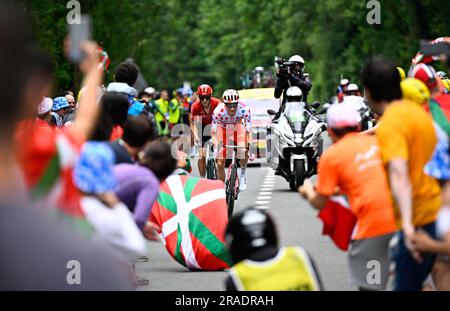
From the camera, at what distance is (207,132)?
2105cm

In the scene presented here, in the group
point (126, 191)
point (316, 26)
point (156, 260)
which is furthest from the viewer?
point (316, 26)

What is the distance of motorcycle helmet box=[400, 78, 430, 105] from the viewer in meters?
8.15

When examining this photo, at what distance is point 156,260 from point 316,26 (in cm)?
6513

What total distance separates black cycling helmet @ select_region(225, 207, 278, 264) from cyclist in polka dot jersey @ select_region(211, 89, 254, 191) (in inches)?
532

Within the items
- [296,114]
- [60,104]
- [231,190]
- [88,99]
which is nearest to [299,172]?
[296,114]

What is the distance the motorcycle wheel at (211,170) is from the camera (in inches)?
783

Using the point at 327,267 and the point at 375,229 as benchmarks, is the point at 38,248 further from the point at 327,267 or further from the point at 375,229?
the point at 327,267

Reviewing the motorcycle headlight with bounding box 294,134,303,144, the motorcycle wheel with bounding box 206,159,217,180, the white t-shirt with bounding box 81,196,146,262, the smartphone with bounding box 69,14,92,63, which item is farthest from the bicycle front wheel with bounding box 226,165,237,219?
the smartphone with bounding box 69,14,92,63

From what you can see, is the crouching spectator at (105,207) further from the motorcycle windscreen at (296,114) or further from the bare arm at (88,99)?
the motorcycle windscreen at (296,114)

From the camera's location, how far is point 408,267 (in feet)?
23.9

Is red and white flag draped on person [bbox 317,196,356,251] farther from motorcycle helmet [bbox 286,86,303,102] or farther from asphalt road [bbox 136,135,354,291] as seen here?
motorcycle helmet [bbox 286,86,303,102]

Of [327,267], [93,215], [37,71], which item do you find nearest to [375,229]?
[93,215]

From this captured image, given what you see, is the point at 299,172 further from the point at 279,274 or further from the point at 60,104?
the point at 279,274

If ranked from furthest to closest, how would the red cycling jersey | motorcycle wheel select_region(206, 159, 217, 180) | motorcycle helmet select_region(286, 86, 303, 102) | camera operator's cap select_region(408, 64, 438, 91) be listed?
motorcycle helmet select_region(286, 86, 303, 102) → the red cycling jersey → motorcycle wheel select_region(206, 159, 217, 180) → camera operator's cap select_region(408, 64, 438, 91)
